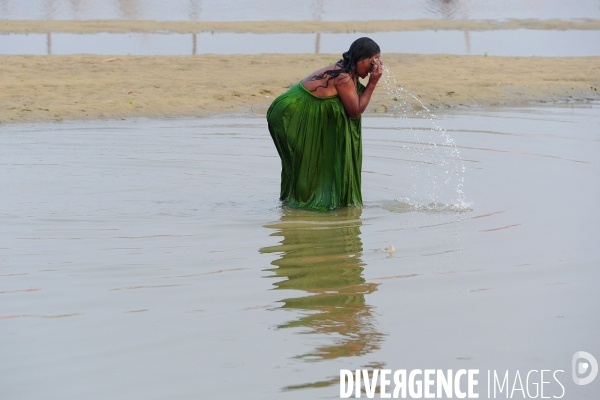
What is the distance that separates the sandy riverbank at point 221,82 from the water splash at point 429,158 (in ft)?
1.24

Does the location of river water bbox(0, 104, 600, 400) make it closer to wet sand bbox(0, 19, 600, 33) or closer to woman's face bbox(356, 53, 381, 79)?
woman's face bbox(356, 53, 381, 79)

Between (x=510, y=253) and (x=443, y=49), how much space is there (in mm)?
13886

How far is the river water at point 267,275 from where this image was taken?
415 cm

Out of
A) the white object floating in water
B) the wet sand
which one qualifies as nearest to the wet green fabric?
the white object floating in water

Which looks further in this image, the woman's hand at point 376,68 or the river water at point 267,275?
the woman's hand at point 376,68

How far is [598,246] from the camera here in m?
6.11

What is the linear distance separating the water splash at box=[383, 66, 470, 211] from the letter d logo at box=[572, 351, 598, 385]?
3.00 metres

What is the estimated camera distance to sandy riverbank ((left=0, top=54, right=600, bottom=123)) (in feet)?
40.0

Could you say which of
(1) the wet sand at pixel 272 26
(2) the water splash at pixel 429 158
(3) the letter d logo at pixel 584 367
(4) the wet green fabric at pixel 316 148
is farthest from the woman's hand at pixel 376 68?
(1) the wet sand at pixel 272 26

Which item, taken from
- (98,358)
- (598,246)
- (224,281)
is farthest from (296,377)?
(598,246)

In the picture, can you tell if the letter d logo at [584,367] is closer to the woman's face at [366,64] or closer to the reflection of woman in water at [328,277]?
the reflection of woman in water at [328,277]

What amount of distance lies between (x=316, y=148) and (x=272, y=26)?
1560 centimetres

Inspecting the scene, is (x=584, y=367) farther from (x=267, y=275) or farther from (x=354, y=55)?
(x=354, y=55)

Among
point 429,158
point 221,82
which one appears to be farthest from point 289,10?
point 429,158
